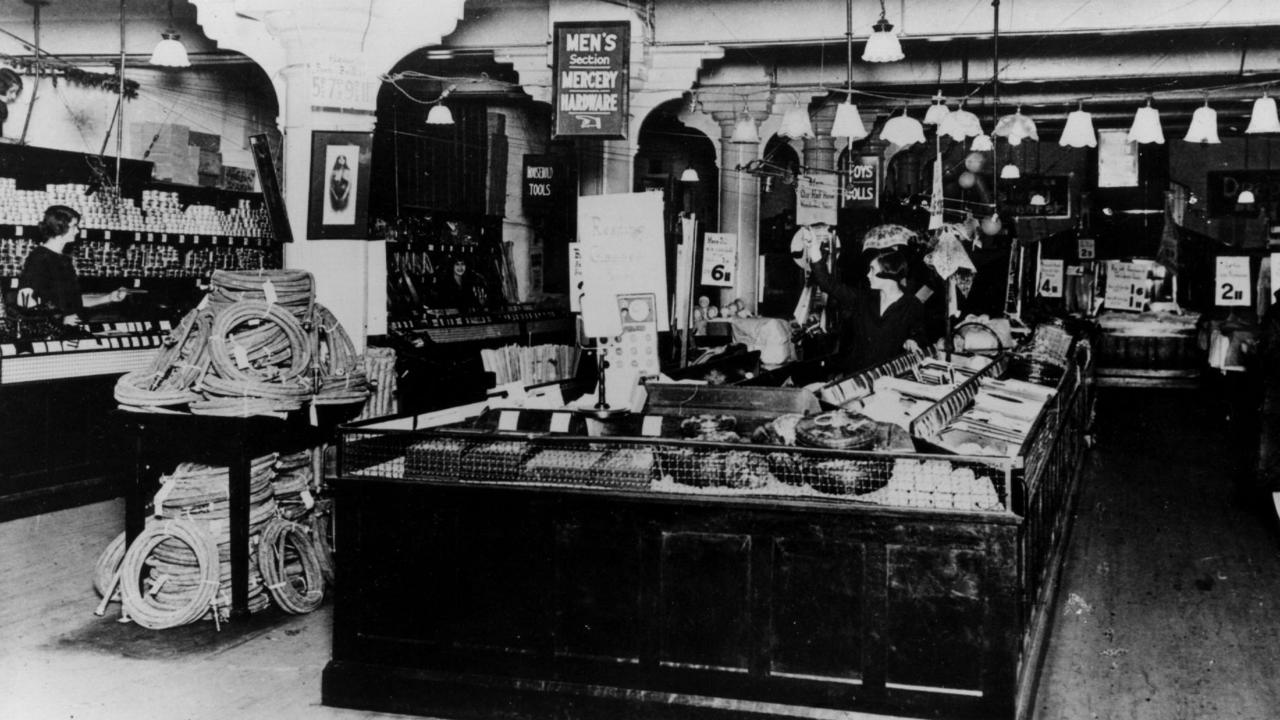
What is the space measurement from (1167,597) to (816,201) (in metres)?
8.26

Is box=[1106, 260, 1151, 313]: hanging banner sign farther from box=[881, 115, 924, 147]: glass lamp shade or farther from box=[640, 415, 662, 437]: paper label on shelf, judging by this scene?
box=[640, 415, 662, 437]: paper label on shelf

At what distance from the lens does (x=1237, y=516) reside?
7.12 m

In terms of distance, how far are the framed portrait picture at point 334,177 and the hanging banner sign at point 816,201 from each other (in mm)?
7491

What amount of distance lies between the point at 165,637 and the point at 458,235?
854cm

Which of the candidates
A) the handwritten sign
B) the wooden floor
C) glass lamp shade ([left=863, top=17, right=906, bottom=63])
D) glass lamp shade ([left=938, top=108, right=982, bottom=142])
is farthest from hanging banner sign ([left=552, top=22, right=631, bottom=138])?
the wooden floor

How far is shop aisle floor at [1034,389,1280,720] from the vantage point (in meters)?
4.04

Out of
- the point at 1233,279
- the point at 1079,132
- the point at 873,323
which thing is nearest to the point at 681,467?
the point at 873,323

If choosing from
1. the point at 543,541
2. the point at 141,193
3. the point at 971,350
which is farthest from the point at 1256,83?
the point at 141,193

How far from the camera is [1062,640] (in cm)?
470

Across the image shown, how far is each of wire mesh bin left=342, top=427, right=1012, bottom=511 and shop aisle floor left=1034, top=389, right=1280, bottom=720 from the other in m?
1.12

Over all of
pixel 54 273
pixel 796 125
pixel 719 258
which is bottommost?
pixel 54 273

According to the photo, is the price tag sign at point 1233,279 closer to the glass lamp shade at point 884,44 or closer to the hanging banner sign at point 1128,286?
the hanging banner sign at point 1128,286

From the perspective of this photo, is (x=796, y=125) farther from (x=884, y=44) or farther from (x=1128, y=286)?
(x=1128, y=286)

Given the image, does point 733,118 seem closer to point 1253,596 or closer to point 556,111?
point 556,111
